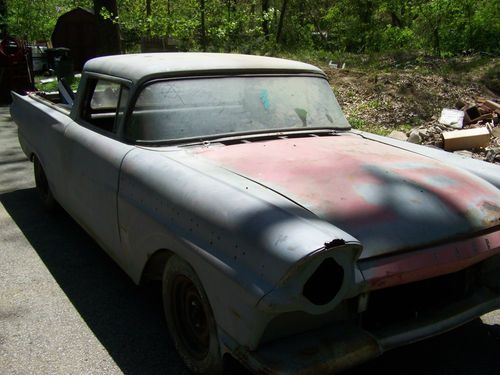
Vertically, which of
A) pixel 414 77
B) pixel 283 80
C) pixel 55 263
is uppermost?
pixel 283 80

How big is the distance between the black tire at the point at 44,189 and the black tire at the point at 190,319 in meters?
2.54

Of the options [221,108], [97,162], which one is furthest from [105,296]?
[221,108]

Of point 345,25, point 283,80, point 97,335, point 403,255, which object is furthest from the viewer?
point 345,25

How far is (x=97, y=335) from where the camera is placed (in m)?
3.08

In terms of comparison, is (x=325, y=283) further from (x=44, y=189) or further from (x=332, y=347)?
(x=44, y=189)

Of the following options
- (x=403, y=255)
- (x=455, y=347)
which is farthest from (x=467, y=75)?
(x=403, y=255)

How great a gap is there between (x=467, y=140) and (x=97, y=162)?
4.97 m

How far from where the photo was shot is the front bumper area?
6.65 feet

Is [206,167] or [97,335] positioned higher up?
[206,167]

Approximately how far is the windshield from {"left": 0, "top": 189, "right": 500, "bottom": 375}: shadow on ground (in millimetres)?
1074

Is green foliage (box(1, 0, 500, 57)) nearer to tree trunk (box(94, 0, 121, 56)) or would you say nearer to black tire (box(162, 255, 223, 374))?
tree trunk (box(94, 0, 121, 56))

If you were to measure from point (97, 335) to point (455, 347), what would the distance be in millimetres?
1997

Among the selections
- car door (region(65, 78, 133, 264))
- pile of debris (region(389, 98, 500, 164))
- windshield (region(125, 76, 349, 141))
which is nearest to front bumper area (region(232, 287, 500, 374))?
car door (region(65, 78, 133, 264))

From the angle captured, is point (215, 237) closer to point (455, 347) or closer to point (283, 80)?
point (455, 347)
